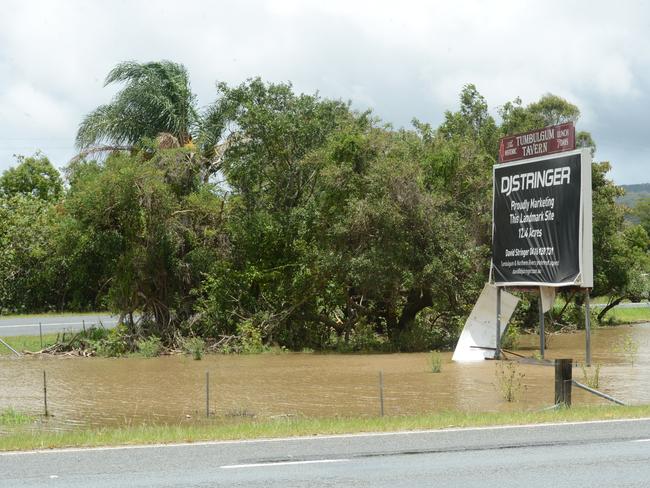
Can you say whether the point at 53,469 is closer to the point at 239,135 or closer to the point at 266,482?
the point at 266,482

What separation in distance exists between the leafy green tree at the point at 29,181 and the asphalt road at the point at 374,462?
59.0 m

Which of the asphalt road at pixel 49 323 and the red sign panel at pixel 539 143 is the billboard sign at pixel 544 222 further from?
the asphalt road at pixel 49 323

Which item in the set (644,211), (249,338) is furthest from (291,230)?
(644,211)

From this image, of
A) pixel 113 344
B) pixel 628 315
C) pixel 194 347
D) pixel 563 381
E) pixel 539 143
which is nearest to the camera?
pixel 563 381

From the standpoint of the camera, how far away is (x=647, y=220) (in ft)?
408

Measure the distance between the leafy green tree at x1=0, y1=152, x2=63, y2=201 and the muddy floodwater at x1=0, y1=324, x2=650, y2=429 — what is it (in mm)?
39948

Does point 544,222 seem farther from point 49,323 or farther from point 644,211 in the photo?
point 644,211

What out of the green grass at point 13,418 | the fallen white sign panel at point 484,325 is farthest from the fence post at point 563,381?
the fallen white sign panel at point 484,325

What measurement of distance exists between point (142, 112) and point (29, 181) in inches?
1199

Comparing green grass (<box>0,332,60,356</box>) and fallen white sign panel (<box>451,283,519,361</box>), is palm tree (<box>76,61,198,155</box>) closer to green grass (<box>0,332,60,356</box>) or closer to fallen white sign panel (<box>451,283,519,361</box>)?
green grass (<box>0,332,60,356</box>)

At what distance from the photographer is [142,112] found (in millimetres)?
40812

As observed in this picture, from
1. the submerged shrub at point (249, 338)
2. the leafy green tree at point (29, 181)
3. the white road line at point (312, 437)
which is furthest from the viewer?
the leafy green tree at point (29, 181)

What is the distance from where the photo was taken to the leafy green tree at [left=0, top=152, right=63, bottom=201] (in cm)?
6762

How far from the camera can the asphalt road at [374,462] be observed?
30.2ft
